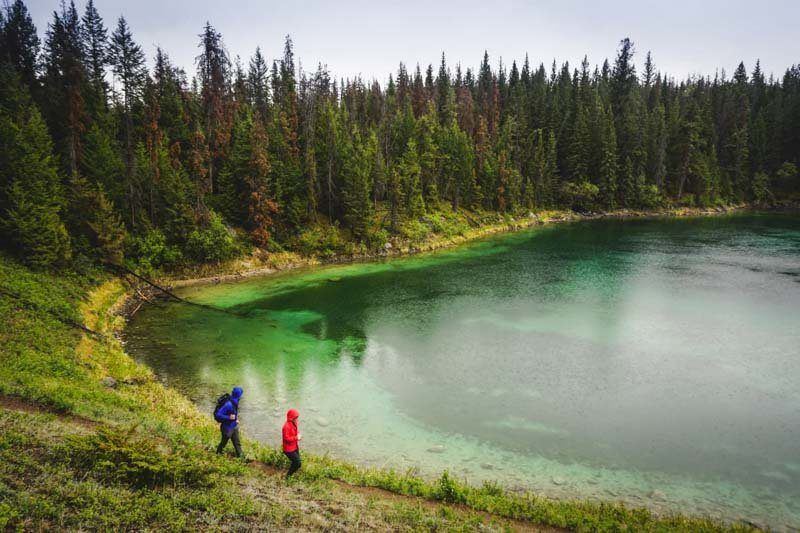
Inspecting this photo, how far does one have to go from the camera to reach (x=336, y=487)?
41.8 feet

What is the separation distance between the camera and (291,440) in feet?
41.2

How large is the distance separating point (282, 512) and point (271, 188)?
48.8 m

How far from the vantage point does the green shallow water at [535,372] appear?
1628 centimetres

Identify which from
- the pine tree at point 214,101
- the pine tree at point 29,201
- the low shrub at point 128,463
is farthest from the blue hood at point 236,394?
the pine tree at point 214,101

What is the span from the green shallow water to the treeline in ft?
33.1

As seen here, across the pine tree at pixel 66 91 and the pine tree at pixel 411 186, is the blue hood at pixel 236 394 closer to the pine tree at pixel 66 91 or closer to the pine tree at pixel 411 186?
the pine tree at pixel 66 91

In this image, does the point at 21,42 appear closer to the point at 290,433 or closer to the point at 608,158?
the point at 290,433

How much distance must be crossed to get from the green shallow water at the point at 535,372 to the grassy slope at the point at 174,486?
2.84m

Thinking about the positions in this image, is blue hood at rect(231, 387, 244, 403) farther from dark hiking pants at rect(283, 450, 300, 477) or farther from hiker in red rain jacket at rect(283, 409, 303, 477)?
dark hiking pants at rect(283, 450, 300, 477)

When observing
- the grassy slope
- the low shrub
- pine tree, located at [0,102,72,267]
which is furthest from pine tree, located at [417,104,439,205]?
the low shrub

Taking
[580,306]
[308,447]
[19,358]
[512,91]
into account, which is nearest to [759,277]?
[580,306]

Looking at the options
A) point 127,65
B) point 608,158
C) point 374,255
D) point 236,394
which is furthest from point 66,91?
point 608,158

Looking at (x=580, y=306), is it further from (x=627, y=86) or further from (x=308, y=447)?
(x=627, y=86)

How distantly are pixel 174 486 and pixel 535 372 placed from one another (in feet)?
60.1
